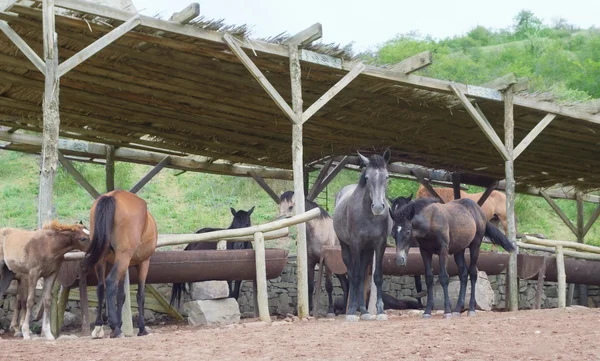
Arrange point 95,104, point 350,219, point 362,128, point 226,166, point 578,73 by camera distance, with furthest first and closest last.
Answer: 1. point 578,73
2. point 226,166
3. point 362,128
4. point 95,104
5. point 350,219

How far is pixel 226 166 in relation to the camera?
1636 centimetres

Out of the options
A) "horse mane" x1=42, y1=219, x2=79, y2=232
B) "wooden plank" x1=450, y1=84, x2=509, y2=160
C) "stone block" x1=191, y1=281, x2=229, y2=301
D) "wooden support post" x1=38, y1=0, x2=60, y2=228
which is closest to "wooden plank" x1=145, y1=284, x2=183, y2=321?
"stone block" x1=191, y1=281, x2=229, y2=301

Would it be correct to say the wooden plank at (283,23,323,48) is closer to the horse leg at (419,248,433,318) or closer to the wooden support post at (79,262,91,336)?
the horse leg at (419,248,433,318)

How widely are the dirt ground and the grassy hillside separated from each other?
15.0 m

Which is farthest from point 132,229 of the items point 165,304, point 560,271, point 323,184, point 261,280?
point 323,184

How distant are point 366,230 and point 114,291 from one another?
3.15m

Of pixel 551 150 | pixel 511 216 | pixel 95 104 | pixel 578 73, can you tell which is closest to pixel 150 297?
pixel 95 104

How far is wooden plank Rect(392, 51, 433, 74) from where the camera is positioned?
1025cm

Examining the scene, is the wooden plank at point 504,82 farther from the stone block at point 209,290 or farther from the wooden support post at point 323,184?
the stone block at point 209,290

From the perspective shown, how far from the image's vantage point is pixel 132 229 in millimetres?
8203

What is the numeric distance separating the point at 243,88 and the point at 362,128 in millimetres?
2970

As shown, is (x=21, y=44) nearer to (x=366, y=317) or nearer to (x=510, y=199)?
(x=366, y=317)

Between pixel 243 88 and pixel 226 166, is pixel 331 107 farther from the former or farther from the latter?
pixel 226 166

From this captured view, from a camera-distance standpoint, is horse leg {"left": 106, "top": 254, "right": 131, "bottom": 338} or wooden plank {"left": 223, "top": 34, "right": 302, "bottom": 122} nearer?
horse leg {"left": 106, "top": 254, "right": 131, "bottom": 338}
